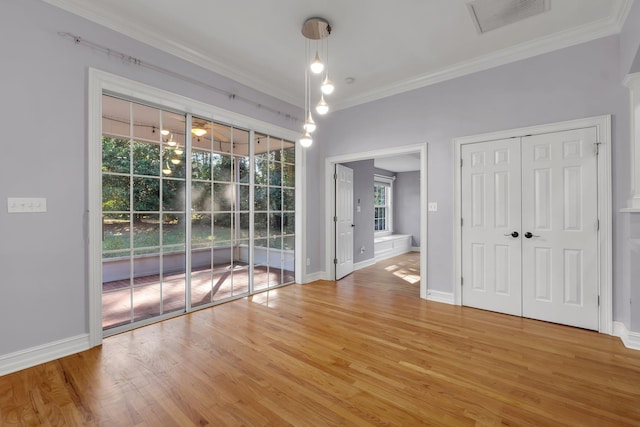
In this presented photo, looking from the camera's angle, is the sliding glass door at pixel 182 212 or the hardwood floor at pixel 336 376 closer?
the hardwood floor at pixel 336 376

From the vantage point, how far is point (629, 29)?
258cm

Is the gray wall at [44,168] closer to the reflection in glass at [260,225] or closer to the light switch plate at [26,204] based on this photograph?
the light switch plate at [26,204]

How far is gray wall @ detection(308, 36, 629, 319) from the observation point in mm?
2920

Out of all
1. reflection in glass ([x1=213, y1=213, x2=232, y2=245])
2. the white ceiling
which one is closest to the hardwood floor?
reflection in glass ([x1=213, y1=213, x2=232, y2=245])

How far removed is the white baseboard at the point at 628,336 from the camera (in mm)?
2643

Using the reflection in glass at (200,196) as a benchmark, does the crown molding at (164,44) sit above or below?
above

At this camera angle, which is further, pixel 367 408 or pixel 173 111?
pixel 173 111

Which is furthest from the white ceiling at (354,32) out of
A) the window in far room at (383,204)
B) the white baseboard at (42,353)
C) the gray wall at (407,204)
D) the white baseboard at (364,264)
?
the gray wall at (407,204)

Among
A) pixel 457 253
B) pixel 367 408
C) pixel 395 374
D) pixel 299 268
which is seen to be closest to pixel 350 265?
pixel 299 268

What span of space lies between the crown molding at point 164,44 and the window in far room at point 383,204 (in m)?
5.65

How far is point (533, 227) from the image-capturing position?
3.35 meters

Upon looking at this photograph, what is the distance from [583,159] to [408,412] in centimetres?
312

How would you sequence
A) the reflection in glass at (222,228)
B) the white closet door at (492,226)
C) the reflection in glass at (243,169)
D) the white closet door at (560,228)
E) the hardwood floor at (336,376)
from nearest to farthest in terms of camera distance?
the hardwood floor at (336,376), the white closet door at (560,228), the white closet door at (492,226), the reflection in glass at (222,228), the reflection in glass at (243,169)

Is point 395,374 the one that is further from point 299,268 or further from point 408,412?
point 299,268
